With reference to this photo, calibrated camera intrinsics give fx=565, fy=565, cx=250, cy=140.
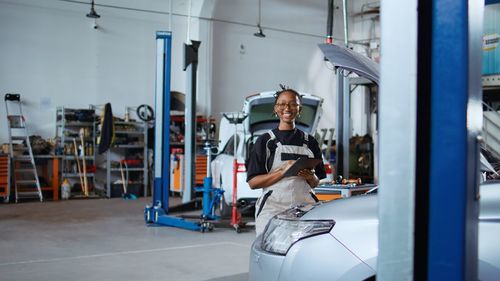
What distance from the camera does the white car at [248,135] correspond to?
7.91 metres

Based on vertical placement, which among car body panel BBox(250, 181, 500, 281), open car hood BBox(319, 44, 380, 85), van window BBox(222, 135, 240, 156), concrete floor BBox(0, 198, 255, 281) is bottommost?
concrete floor BBox(0, 198, 255, 281)

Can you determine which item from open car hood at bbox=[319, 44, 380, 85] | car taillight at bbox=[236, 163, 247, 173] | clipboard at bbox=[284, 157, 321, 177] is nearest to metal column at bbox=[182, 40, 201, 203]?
car taillight at bbox=[236, 163, 247, 173]

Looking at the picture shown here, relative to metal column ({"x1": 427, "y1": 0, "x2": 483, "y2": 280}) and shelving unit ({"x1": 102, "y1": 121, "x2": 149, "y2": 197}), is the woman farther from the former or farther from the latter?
shelving unit ({"x1": 102, "y1": 121, "x2": 149, "y2": 197})

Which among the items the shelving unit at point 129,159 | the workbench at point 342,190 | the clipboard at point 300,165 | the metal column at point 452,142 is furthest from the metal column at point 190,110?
the metal column at point 452,142

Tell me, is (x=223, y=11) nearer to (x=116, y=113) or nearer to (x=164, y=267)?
(x=116, y=113)

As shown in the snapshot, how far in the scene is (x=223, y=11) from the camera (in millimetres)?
14266

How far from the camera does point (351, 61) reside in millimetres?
2633

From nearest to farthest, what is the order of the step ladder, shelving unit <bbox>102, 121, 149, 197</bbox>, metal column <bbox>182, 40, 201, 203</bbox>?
metal column <bbox>182, 40, 201, 203</bbox>, the step ladder, shelving unit <bbox>102, 121, 149, 197</bbox>

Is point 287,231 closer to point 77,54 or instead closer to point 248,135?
point 248,135

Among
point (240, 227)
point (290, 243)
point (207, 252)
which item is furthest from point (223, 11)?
point (290, 243)

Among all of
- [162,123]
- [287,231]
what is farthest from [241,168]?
[287,231]

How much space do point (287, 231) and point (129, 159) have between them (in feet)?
35.2

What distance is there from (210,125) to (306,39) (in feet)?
14.6

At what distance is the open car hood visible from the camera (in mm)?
2566
